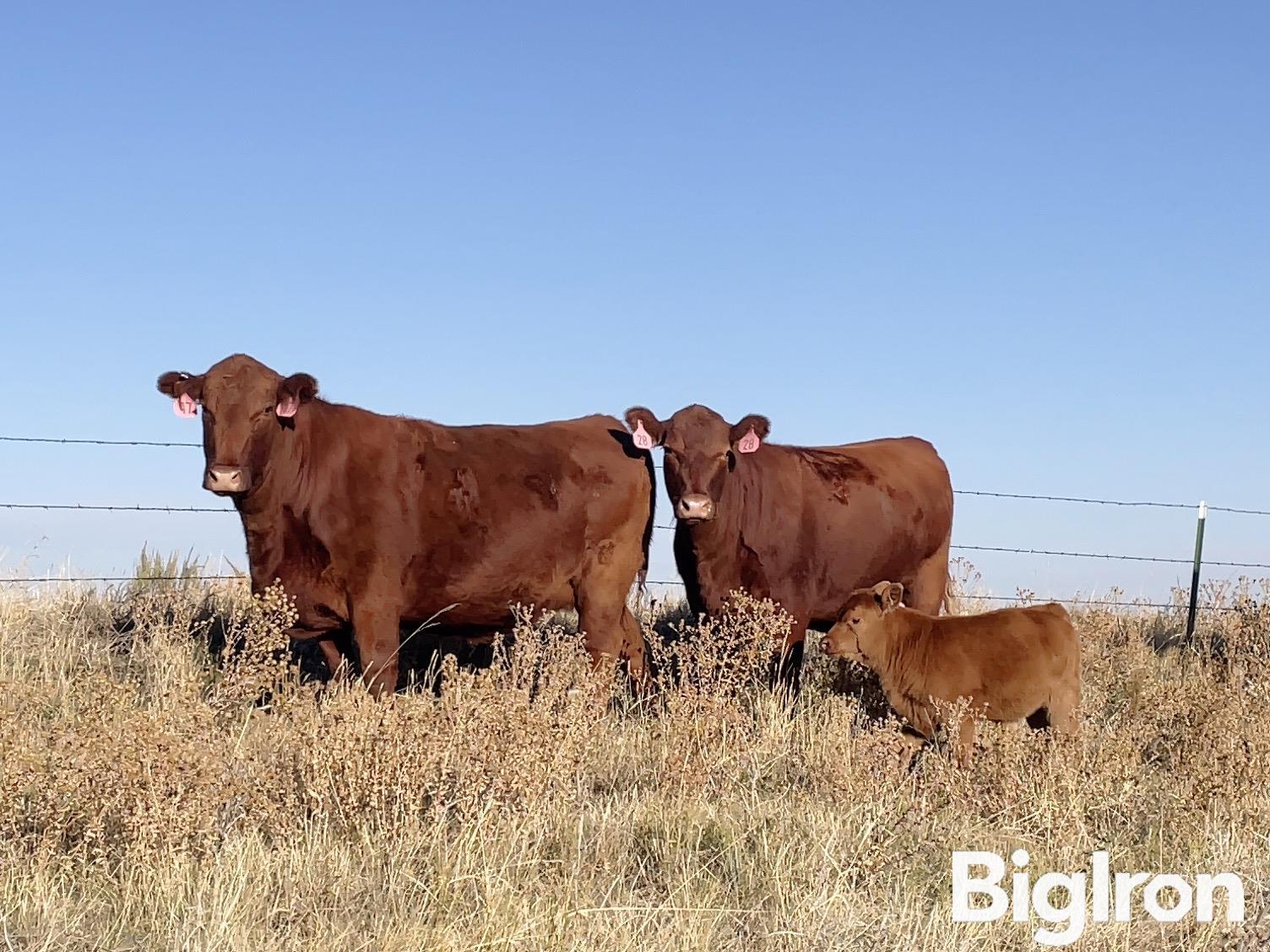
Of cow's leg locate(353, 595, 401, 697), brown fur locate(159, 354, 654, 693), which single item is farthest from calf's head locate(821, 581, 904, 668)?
cow's leg locate(353, 595, 401, 697)

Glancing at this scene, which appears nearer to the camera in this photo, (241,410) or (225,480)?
(225,480)

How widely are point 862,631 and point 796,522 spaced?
171 centimetres

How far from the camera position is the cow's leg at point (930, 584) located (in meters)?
10.4

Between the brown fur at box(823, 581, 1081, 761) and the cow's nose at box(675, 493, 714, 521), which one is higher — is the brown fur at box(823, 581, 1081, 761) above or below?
below

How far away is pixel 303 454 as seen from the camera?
811 centimetres

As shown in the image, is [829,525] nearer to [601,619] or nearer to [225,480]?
[601,619]

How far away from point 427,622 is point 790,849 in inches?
150

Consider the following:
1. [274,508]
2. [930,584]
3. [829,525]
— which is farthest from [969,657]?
[274,508]

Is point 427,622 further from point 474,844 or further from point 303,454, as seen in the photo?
point 474,844

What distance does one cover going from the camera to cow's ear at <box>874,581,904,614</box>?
7836 mm

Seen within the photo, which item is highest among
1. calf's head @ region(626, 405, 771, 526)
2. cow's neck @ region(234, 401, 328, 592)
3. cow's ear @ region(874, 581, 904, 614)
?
calf's head @ region(626, 405, 771, 526)

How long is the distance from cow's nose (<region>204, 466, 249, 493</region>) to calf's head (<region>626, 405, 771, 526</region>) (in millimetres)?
2520

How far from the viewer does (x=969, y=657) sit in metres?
7.54

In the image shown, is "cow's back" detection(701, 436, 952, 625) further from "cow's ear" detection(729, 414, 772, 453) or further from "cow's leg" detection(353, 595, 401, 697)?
"cow's leg" detection(353, 595, 401, 697)
